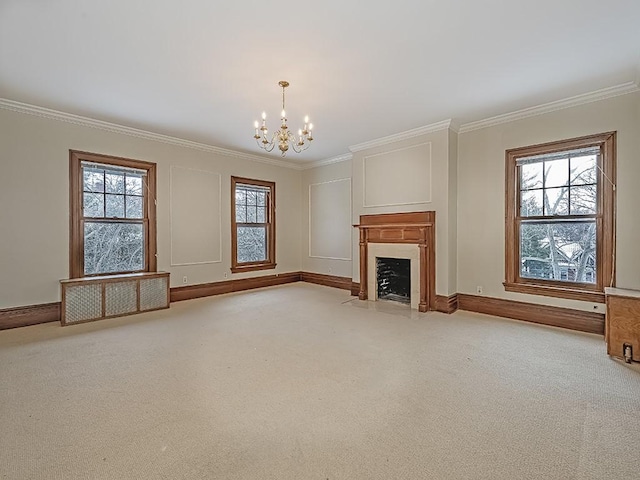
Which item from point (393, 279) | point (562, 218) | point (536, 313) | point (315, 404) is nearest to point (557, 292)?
point (536, 313)

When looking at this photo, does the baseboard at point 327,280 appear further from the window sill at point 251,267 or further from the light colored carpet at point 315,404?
the light colored carpet at point 315,404

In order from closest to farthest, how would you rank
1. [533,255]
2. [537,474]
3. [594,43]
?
[537,474] < [594,43] < [533,255]

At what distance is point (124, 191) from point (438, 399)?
5.22 metres

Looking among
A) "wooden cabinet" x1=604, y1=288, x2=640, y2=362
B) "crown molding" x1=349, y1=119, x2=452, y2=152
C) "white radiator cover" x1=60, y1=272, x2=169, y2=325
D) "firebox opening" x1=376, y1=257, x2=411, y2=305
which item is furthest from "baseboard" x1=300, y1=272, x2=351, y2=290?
"wooden cabinet" x1=604, y1=288, x2=640, y2=362

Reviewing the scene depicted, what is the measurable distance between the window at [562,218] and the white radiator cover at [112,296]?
5245mm

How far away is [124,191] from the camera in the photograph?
5.03 meters

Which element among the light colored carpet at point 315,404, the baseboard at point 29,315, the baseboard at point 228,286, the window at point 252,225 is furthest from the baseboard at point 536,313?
the baseboard at point 29,315

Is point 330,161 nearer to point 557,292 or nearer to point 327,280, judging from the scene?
point 327,280

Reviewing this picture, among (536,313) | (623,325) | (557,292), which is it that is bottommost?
(536,313)

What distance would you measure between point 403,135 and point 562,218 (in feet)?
8.26

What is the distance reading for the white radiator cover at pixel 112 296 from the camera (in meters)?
4.15

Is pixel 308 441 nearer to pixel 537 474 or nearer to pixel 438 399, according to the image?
pixel 438 399

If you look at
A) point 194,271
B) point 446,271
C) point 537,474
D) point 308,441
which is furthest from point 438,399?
point 194,271

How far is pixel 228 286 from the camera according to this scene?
6.19 m
